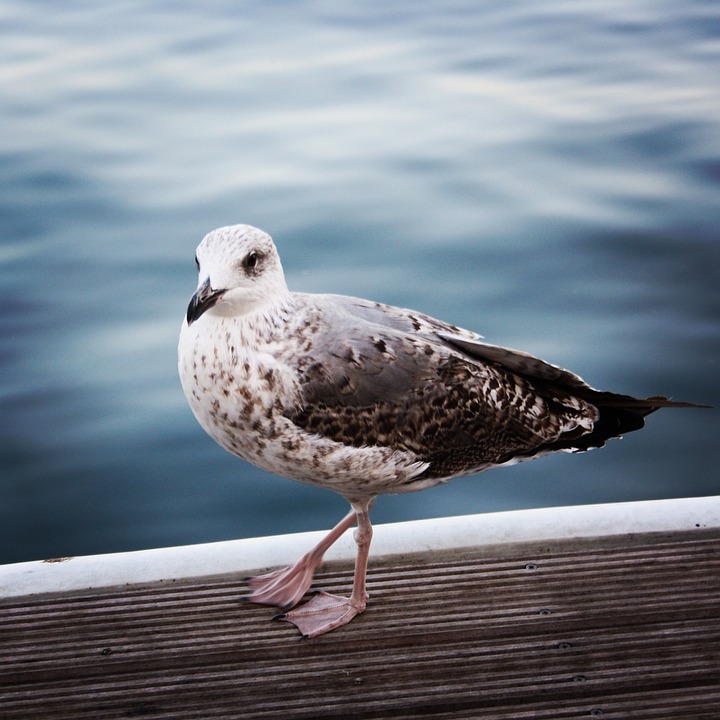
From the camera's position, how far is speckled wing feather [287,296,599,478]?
2775 mm

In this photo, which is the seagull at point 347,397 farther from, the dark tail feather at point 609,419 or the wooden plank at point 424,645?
the wooden plank at point 424,645

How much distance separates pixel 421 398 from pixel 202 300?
27.3 inches

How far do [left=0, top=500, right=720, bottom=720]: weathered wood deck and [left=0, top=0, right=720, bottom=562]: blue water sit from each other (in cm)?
213

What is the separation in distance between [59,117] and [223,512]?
14.9ft

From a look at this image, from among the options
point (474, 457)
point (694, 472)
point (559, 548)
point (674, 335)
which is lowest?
point (694, 472)

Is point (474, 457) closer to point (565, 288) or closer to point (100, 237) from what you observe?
point (565, 288)

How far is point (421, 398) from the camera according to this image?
9.51ft

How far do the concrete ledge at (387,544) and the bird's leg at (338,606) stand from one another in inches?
6.4

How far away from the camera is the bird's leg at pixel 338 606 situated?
115 inches

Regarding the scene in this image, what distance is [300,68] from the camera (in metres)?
9.05

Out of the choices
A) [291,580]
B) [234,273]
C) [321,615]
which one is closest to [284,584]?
[291,580]

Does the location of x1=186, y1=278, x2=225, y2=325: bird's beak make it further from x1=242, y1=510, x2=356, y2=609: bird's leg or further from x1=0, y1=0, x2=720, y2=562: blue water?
x1=0, y1=0, x2=720, y2=562: blue water

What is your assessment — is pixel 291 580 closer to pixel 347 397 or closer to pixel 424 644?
pixel 424 644

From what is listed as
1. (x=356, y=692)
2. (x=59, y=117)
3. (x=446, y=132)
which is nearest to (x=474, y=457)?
(x=356, y=692)
